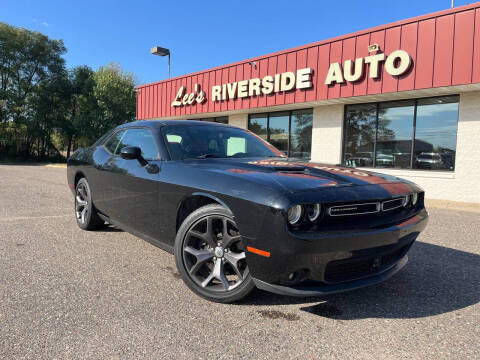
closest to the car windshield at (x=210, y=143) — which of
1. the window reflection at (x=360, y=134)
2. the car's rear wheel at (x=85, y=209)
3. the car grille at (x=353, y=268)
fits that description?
the car grille at (x=353, y=268)

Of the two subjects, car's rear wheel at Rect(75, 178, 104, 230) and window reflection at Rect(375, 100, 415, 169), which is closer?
car's rear wheel at Rect(75, 178, 104, 230)

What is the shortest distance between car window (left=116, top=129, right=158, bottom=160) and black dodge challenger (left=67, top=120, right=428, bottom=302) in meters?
0.02

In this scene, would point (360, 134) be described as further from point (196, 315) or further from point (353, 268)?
point (196, 315)

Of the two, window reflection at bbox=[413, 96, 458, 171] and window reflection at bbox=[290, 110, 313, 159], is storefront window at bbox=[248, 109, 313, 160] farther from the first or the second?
window reflection at bbox=[413, 96, 458, 171]

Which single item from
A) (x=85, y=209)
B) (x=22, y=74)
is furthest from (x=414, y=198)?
(x=22, y=74)

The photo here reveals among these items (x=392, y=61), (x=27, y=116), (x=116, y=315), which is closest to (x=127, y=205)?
(x=116, y=315)

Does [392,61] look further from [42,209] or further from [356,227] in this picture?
[42,209]

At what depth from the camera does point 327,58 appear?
33.0 ft

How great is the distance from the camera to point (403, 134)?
9.84 metres

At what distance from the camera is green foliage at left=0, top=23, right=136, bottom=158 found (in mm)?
27656

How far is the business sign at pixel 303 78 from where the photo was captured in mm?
Result: 8750

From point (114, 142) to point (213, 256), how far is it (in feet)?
7.88

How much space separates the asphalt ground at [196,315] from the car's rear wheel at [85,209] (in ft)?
2.52

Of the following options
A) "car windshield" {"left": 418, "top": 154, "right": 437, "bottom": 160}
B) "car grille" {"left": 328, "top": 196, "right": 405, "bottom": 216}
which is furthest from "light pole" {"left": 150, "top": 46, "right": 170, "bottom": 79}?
"car grille" {"left": 328, "top": 196, "right": 405, "bottom": 216}
